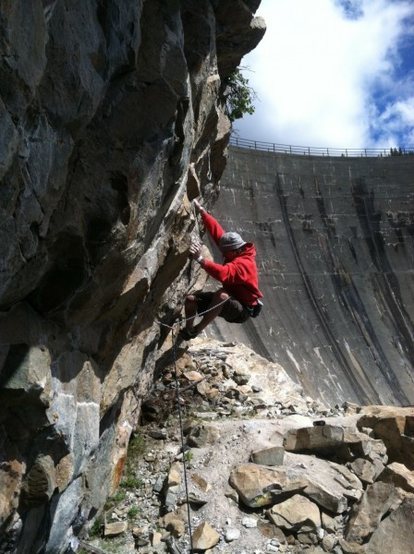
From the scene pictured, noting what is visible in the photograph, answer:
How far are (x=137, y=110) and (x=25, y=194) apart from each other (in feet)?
4.34

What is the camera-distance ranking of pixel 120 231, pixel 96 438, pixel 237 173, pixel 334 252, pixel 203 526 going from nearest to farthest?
pixel 120 231 < pixel 96 438 < pixel 203 526 < pixel 237 173 < pixel 334 252

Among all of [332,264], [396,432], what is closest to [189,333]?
[396,432]

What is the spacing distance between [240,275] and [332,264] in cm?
2108

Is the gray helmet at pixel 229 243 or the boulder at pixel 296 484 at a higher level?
the gray helmet at pixel 229 243

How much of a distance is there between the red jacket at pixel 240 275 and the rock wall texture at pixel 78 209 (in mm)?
747

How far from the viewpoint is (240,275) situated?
6.32m

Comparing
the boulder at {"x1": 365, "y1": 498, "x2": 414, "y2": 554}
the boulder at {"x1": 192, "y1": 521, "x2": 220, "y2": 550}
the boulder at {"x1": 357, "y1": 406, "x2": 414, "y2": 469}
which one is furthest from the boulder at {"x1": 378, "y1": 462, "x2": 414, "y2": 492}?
the boulder at {"x1": 192, "y1": 521, "x2": 220, "y2": 550}

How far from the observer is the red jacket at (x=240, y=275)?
20.3ft

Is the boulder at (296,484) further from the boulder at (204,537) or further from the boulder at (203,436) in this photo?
the boulder at (203,436)

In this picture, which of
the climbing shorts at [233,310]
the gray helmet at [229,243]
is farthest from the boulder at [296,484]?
the gray helmet at [229,243]

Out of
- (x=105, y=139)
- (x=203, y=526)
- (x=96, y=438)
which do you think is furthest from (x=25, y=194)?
(x=203, y=526)

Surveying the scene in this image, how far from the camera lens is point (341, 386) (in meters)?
22.2

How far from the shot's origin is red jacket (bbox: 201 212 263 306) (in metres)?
6.19

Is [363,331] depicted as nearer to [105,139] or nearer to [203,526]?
[203,526]
